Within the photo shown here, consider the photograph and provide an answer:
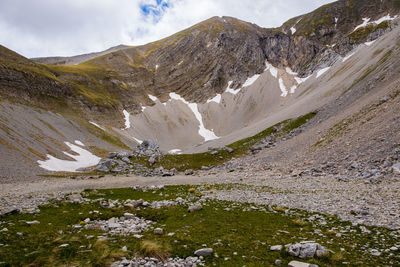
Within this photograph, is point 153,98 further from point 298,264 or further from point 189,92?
point 298,264

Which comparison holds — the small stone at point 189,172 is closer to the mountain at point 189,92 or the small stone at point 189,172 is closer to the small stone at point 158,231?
the mountain at point 189,92

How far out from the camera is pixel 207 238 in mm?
11078

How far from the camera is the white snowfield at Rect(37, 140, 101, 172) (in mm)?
58562

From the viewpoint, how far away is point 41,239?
10945 mm

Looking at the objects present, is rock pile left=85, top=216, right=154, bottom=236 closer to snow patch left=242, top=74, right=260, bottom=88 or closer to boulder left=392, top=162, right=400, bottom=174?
boulder left=392, top=162, right=400, bottom=174

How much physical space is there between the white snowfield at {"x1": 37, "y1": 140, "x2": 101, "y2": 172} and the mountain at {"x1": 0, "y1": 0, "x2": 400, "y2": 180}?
2.42 meters

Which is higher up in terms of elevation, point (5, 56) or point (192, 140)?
point (5, 56)

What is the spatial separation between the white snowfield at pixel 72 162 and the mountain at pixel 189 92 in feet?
7.94

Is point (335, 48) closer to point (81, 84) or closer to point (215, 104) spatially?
point (215, 104)

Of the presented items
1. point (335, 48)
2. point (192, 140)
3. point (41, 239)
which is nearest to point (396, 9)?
point (335, 48)

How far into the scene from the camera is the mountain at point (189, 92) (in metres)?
70.2

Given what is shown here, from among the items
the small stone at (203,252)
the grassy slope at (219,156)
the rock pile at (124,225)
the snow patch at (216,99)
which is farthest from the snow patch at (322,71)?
the small stone at (203,252)

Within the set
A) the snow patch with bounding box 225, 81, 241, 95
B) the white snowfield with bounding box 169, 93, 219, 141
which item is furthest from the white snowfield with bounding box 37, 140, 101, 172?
the snow patch with bounding box 225, 81, 241, 95

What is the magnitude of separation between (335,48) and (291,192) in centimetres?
18070
